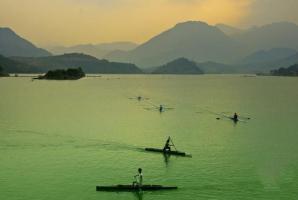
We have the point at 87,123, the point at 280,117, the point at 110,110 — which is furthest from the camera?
the point at 110,110

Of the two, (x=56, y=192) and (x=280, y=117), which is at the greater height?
(x=280, y=117)

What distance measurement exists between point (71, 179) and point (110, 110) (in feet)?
254

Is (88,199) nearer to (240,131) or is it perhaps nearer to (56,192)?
(56,192)

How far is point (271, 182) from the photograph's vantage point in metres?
49.0

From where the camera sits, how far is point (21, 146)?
6656 centimetres

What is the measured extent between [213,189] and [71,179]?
14.9 m

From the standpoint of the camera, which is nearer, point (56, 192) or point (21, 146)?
point (56, 192)

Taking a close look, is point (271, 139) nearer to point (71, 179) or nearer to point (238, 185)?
point (238, 185)

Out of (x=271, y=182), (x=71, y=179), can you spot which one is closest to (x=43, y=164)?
(x=71, y=179)

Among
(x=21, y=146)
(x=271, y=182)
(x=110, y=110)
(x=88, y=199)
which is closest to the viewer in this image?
(x=88, y=199)

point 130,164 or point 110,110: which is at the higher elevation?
point 110,110

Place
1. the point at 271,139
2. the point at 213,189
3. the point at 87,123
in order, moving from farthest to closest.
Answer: the point at 87,123 → the point at 271,139 → the point at 213,189

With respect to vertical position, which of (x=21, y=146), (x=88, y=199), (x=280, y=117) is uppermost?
(x=280, y=117)

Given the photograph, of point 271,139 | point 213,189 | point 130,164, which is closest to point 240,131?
point 271,139
